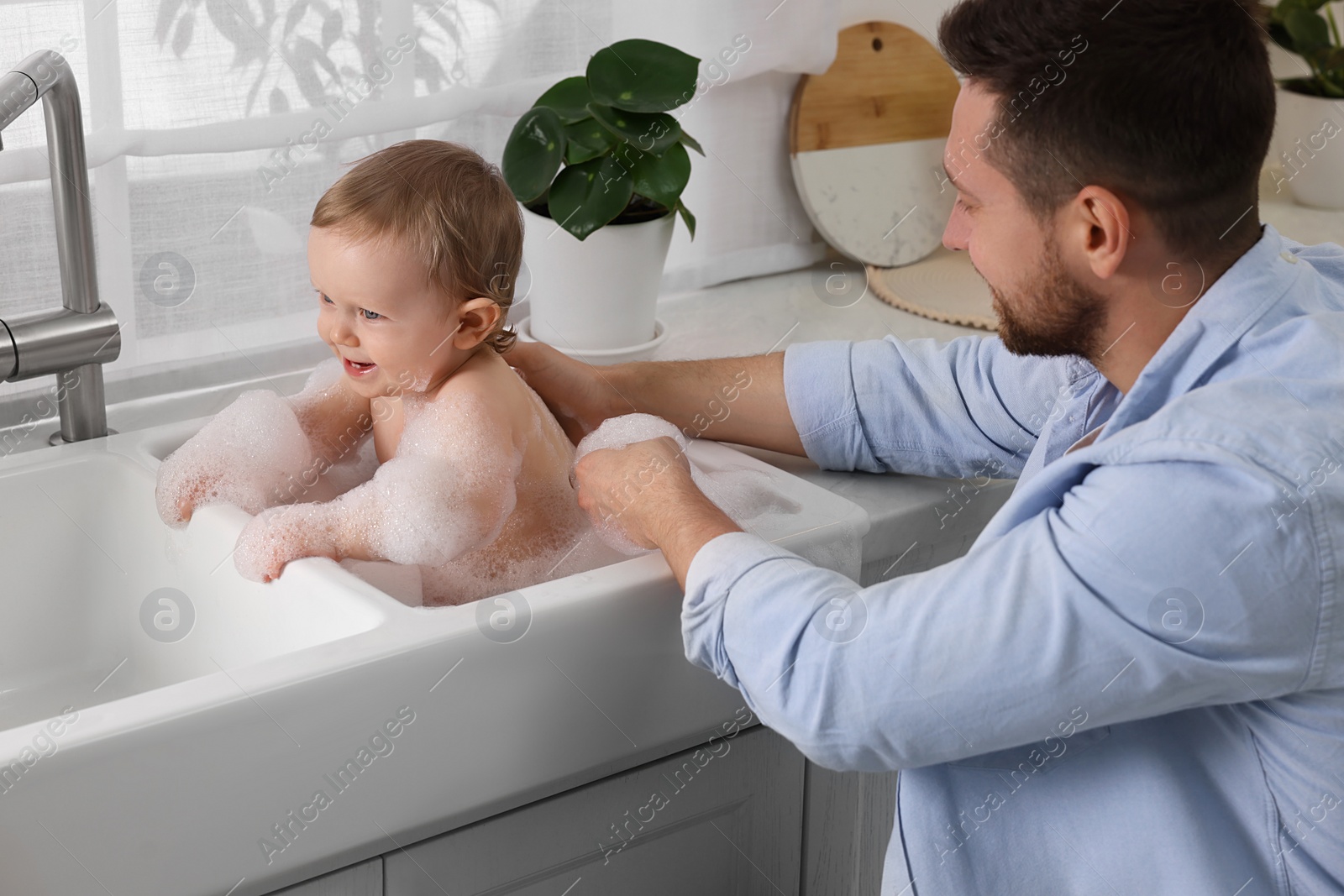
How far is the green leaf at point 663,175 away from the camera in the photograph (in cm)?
128

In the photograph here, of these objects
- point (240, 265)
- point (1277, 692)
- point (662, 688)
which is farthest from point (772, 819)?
point (240, 265)

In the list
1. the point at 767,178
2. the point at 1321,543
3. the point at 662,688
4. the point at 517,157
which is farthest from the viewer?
the point at 767,178

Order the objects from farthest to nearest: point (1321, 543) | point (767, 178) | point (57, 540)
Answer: point (767, 178)
point (57, 540)
point (1321, 543)

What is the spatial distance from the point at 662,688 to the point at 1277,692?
0.39 metres

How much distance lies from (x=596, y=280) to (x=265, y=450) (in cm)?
42

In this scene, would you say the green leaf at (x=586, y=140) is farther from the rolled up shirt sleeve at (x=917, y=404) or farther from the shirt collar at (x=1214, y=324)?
the shirt collar at (x=1214, y=324)

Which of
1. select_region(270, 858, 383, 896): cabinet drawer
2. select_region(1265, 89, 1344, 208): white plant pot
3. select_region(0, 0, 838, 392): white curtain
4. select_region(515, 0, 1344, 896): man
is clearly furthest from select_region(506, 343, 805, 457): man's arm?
select_region(1265, 89, 1344, 208): white plant pot

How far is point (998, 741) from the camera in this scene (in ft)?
2.38

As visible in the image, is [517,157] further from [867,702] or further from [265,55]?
[867,702]

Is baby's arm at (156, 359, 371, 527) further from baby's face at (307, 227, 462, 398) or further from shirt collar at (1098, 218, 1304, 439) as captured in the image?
shirt collar at (1098, 218, 1304, 439)

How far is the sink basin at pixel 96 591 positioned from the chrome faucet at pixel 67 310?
71 mm

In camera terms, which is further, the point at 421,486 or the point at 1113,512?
the point at 421,486

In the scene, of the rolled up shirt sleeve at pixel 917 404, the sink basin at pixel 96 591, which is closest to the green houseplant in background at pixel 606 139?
the rolled up shirt sleeve at pixel 917 404

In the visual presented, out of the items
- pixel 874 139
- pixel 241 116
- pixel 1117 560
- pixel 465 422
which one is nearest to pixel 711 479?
pixel 465 422
